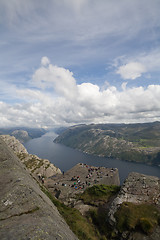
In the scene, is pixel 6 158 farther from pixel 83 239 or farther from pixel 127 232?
pixel 127 232

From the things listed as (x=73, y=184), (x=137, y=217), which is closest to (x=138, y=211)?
(x=137, y=217)

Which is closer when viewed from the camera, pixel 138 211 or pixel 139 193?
pixel 138 211

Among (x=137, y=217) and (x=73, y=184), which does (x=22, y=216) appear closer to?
(x=137, y=217)

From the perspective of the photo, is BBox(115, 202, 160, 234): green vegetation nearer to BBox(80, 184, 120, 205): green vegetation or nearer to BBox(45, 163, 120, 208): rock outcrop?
BBox(80, 184, 120, 205): green vegetation

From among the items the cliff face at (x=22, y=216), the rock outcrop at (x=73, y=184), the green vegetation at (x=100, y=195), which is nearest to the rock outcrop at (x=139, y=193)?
the green vegetation at (x=100, y=195)

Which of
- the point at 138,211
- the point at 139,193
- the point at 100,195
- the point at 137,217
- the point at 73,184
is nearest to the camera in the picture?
the point at 137,217

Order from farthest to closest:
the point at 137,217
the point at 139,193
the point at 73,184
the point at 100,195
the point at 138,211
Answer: the point at 73,184 → the point at 100,195 → the point at 139,193 → the point at 138,211 → the point at 137,217

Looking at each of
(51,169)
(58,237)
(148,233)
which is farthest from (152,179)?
(51,169)

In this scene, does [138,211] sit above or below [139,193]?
below
